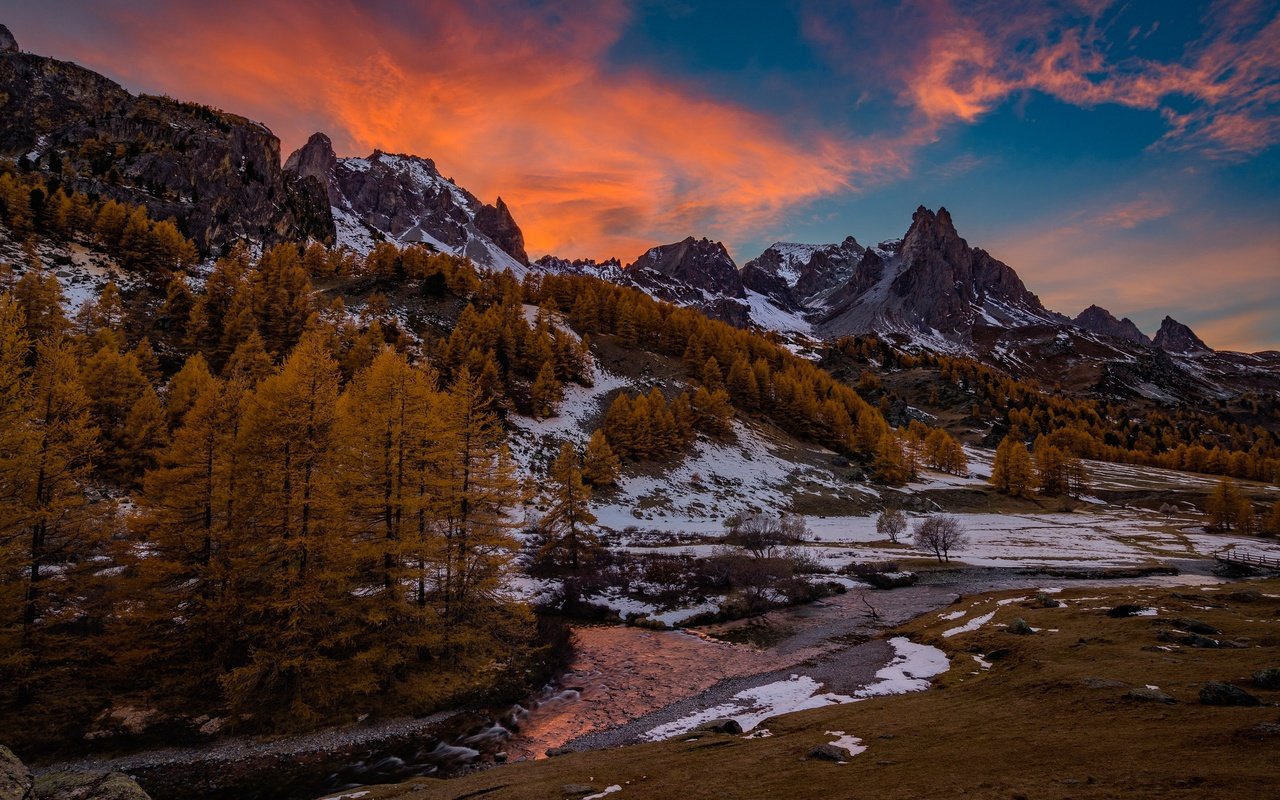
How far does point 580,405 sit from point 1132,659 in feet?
244

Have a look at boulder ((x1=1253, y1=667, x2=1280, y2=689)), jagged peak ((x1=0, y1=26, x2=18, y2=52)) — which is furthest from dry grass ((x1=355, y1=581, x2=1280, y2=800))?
jagged peak ((x1=0, y1=26, x2=18, y2=52))

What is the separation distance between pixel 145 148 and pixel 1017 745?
180376 millimetres

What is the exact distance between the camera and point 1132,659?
1630 centimetres

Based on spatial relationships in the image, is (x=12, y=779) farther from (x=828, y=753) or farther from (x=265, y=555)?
(x=265, y=555)

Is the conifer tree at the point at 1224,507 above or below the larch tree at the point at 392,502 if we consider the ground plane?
below

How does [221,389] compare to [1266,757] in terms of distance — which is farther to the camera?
[221,389]

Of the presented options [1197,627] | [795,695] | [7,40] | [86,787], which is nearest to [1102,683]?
[795,695]

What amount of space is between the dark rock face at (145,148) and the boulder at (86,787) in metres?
134

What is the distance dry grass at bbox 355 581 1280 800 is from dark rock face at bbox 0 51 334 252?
137 m

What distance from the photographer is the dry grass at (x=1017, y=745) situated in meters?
8.16

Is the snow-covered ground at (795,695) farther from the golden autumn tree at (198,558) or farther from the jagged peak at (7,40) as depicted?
the jagged peak at (7,40)

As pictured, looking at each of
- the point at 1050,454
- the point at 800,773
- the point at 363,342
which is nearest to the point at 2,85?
the point at 363,342

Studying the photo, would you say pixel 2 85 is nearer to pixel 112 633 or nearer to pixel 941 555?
pixel 112 633

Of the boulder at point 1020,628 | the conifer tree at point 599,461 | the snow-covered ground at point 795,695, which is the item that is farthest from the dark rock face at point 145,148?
the boulder at point 1020,628
